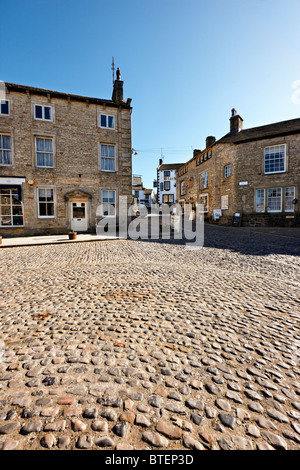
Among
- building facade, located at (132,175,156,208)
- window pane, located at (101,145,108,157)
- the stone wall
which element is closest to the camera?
window pane, located at (101,145,108,157)

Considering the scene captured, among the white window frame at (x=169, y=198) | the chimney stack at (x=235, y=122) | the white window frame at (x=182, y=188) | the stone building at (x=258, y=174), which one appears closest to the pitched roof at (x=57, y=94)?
the stone building at (x=258, y=174)

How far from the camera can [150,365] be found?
243cm

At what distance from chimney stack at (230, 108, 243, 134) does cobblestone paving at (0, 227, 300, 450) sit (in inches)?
927

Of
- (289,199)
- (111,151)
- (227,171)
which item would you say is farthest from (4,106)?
(289,199)

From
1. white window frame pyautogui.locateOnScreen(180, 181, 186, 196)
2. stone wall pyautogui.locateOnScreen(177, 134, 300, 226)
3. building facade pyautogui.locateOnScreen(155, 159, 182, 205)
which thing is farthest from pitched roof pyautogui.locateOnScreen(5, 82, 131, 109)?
building facade pyautogui.locateOnScreen(155, 159, 182, 205)

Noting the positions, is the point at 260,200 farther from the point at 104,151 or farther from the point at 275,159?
the point at 104,151

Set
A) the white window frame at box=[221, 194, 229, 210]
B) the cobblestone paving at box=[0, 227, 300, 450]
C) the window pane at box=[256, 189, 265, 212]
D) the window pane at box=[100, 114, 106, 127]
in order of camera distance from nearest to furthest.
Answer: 1. the cobblestone paving at box=[0, 227, 300, 450]
2. the window pane at box=[100, 114, 106, 127]
3. the window pane at box=[256, 189, 265, 212]
4. the white window frame at box=[221, 194, 229, 210]

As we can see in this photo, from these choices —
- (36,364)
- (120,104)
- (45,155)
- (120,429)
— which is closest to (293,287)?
(120,429)

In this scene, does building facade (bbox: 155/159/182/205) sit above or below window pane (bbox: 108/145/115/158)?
above

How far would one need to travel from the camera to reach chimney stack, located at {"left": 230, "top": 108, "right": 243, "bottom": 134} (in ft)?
78.2

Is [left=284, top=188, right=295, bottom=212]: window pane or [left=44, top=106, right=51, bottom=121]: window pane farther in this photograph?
[left=284, top=188, right=295, bottom=212]: window pane

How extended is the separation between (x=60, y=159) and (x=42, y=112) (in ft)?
11.3

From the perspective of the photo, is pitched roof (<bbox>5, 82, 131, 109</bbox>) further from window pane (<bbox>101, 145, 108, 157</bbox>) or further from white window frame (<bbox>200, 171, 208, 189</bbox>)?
white window frame (<bbox>200, 171, 208, 189</bbox>)
